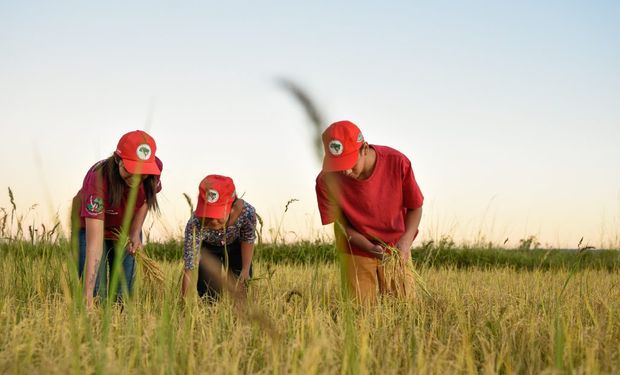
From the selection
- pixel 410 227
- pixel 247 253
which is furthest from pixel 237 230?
pixel 410 227

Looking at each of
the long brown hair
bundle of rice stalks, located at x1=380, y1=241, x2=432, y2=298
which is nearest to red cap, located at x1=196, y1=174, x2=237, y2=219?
the long brown hair

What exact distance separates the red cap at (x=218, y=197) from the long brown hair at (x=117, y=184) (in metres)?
0.31

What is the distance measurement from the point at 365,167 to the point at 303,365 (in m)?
2.60

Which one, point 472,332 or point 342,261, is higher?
point 342,261

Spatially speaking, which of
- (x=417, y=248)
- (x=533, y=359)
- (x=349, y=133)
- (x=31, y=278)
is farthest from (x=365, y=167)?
(x=417, y=248)

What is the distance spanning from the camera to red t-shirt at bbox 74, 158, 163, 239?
407 centimetres

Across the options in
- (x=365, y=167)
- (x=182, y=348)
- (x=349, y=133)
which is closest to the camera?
(x=182, y=348)

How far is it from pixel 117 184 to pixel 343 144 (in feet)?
4.96

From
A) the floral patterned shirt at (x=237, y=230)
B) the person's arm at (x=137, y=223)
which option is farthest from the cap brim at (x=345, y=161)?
the person's arm at (x=137, y=223)

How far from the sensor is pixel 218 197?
4223mm

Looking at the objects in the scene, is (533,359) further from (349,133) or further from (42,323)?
(42,323)

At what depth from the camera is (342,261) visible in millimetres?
1435

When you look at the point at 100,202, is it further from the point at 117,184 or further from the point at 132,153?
the point at 132,153

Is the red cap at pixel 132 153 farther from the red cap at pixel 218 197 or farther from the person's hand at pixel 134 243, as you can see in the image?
the person's hand at pixel 134 243
